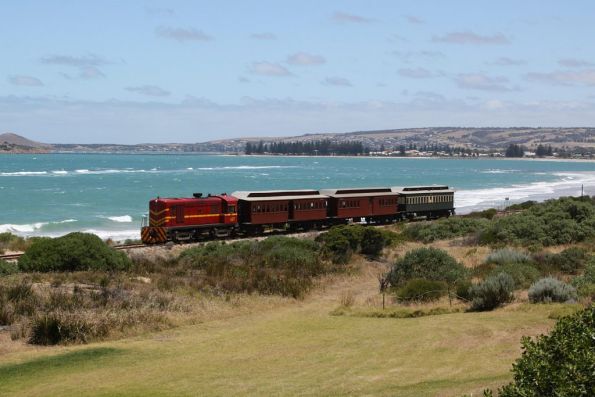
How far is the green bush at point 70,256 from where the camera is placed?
28906 mm

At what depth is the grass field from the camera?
565 inches

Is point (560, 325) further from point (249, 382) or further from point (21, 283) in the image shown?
point (21, 283)

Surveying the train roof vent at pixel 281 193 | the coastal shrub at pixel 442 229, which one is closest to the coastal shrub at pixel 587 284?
the coastal shrub at pixel 442 229

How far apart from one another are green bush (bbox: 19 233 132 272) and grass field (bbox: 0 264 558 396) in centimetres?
917

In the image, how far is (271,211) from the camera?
152 feet

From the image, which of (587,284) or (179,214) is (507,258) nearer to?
(587,284)

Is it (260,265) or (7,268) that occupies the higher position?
(7,268)

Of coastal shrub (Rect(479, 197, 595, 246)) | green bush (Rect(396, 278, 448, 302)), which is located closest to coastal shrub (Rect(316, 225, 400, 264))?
coastal shrub (Rect(479, 197, 595, 246))

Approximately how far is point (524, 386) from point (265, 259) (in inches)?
1017

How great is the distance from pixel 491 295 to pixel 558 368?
1354cm

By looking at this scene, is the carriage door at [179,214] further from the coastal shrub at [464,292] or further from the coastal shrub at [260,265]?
the coastal shrub at [464,292]

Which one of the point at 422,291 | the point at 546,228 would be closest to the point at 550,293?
the point at 422,291

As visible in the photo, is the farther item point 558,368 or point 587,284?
point 587,284

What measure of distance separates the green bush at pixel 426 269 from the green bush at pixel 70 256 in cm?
1081
